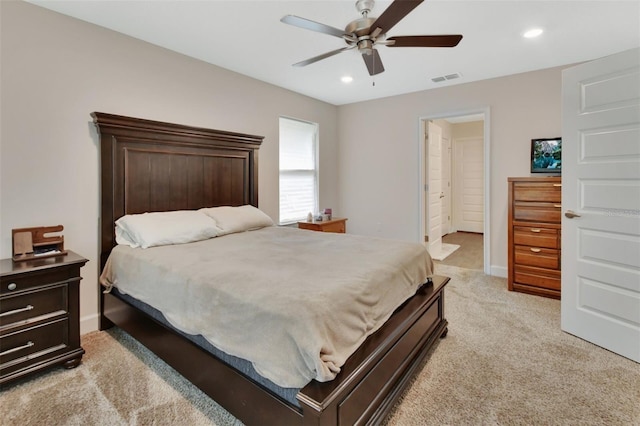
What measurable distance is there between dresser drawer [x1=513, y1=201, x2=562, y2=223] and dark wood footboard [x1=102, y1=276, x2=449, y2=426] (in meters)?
1.85

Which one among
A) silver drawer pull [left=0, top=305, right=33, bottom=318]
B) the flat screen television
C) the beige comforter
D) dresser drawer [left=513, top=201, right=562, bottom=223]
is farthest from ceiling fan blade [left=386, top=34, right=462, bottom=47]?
silver drawer pull [left=0, top=305, right=33, bottom=318]

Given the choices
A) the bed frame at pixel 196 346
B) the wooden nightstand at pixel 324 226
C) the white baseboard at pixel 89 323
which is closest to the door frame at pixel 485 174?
the wooden nightstand at pixel 324 226

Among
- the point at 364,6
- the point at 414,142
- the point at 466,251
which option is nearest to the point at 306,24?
the point at 364,6

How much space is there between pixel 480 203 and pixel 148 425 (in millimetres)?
7516

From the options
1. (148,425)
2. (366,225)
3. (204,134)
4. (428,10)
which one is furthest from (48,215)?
(366,225)

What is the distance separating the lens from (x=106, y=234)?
2.67 metres

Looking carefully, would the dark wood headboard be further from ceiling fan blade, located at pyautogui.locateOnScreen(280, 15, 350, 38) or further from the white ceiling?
ceiling fan blade, located at pyautogui.locateOnScreen(280, 15, 350, 38)

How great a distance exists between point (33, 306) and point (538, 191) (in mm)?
4419

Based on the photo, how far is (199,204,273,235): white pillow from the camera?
120 inches

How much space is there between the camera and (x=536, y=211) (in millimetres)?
3438

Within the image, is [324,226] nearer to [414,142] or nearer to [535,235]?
[414,142]

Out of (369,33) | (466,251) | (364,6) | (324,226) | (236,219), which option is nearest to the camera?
(369,33)

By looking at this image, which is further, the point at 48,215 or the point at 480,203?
the point at 480,203

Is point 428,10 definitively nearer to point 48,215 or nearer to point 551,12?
point 551,12
